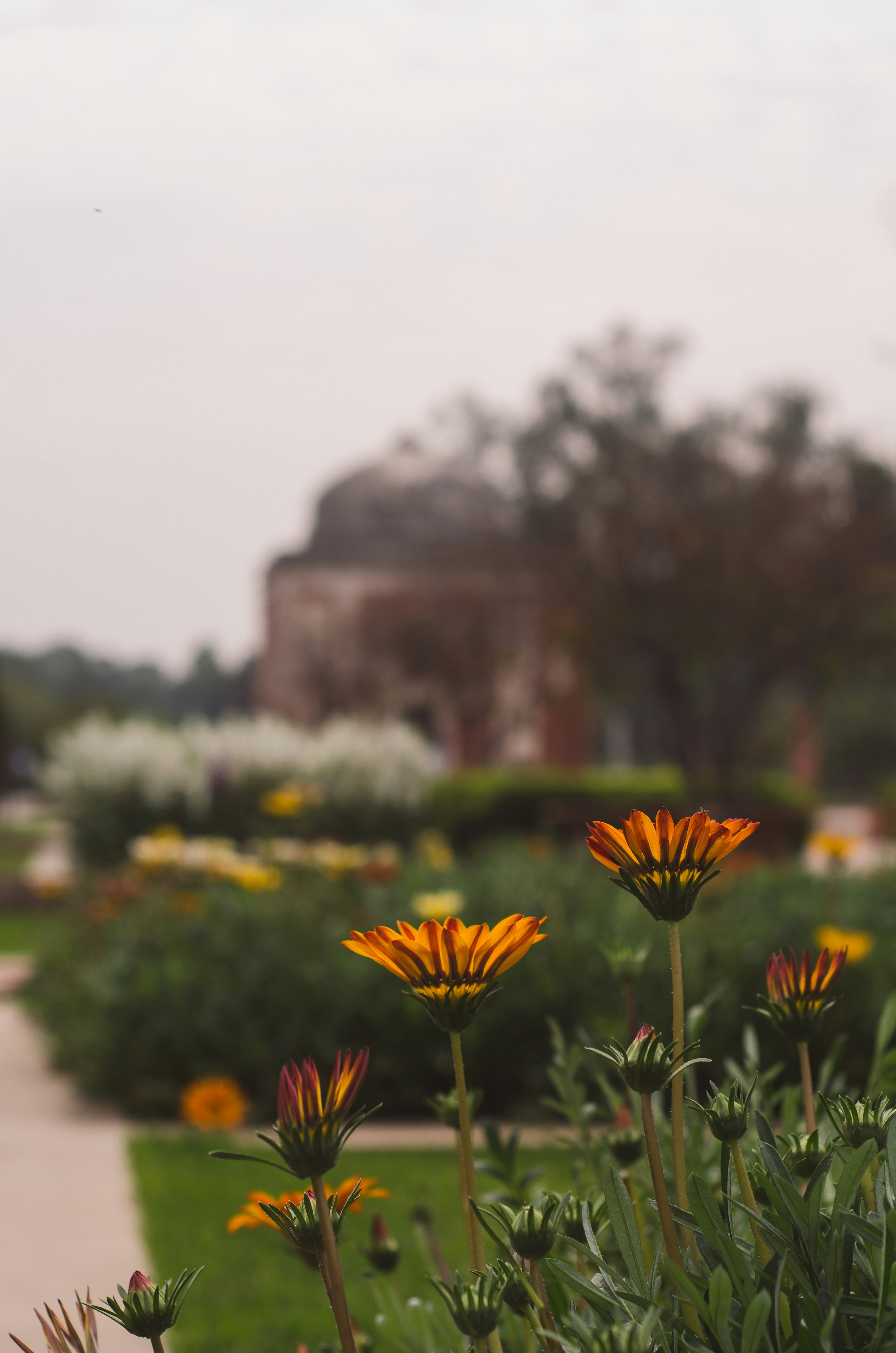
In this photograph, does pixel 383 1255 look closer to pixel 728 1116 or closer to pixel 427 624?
pixel 728 1116

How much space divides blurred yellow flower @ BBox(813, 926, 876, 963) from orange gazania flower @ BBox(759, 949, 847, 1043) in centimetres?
229

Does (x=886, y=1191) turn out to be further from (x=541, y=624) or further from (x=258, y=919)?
(x=541, y=624)

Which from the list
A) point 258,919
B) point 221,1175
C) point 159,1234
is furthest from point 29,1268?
point 258,919

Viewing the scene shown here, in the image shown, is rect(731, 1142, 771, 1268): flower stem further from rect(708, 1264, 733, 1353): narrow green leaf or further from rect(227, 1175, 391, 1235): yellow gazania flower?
rect(227, 1175, 391, 1235): yellow gazania flower

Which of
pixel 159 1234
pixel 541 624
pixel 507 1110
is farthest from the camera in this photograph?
pixel 541 624

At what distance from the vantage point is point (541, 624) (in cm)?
2384

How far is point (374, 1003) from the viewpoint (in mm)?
4898

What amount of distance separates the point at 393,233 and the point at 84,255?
0.47 metres

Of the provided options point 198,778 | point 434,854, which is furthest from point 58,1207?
point 198,778

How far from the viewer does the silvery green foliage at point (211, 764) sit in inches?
469

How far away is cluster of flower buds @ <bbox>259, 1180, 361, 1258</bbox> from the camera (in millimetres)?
985

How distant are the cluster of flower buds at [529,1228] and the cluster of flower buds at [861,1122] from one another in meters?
0.25

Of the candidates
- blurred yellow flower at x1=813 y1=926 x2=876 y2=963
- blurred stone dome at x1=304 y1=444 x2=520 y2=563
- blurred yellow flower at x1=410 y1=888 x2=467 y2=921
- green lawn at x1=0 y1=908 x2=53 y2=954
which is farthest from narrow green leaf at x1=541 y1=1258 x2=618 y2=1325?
blurred stone dome at x1=304 y1=444 x2=520 y2=563

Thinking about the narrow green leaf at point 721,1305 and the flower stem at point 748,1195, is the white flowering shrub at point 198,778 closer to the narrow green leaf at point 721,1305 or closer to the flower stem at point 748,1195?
→ the flower stem at point 748,1195
